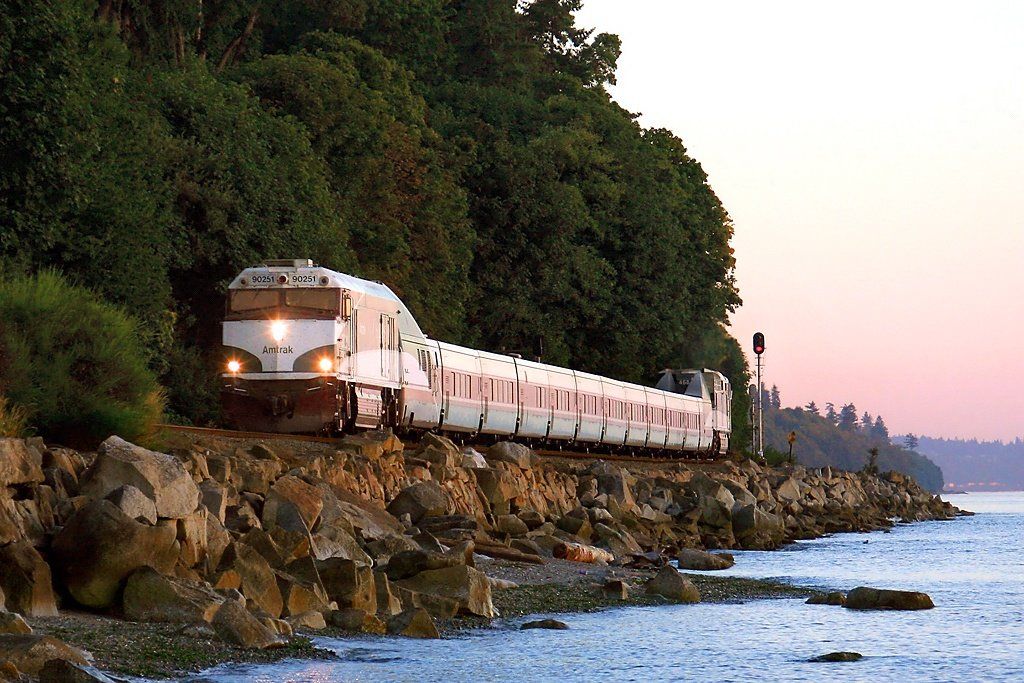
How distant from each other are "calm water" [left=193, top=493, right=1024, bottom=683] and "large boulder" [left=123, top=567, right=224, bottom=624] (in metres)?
1.40

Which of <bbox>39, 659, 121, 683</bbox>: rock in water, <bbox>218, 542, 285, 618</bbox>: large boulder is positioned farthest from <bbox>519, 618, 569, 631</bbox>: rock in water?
<bbox>39, 659, 121, 683</bbox>: rock in water

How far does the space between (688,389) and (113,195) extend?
133 feet

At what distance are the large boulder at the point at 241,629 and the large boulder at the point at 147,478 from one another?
168cm

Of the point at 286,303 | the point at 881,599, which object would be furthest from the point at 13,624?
the point at 286,303

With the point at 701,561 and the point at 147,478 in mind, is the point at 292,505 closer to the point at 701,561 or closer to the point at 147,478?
the point at 147,478

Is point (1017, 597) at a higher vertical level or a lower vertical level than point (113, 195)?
lower

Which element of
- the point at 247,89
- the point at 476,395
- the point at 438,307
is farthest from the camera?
the point at 438,307

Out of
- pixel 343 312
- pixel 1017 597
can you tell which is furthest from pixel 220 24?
pixel 1017 597

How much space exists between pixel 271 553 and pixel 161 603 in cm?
251

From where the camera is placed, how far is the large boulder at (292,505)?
20.9 meters

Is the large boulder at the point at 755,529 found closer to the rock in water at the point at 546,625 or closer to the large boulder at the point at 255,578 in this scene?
the rock in water at the point at 546,625

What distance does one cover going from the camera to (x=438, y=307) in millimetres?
60156

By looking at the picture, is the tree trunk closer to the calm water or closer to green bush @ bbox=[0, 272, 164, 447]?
green bush @ bbox=[0, 272, 164, 447]

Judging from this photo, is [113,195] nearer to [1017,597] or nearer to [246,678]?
[1017,597]
